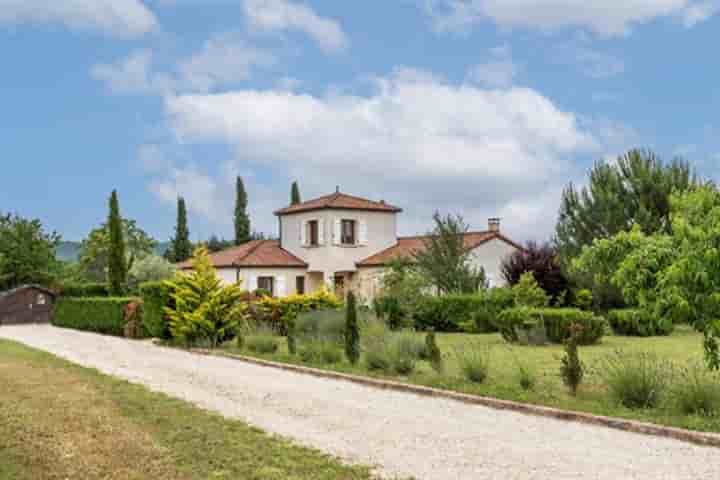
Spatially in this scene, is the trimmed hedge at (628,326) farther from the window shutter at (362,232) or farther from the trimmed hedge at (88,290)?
the trimmed hedge at (88,290)

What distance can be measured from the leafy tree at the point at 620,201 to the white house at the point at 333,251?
3337mm

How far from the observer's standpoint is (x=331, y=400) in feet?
38.4

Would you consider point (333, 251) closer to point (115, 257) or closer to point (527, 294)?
point (115, 257)

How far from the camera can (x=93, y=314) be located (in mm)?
32250

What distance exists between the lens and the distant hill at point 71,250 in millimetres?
50188

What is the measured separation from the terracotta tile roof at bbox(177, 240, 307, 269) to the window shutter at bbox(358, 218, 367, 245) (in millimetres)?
3273

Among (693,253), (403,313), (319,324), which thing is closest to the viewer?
(693,253)

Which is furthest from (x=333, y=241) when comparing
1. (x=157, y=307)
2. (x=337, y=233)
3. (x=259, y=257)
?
(x=157, y=307)

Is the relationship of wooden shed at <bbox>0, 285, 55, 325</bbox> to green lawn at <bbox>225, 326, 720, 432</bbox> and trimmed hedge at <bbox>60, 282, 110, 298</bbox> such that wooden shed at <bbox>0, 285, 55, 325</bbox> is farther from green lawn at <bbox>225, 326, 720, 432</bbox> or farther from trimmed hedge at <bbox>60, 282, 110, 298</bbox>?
green lawn at <bbox>225, 326, 720, 432</bbox>

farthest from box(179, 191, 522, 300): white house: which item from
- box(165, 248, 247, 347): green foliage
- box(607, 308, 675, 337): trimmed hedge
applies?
box(165, 248, 247, 347): green foliage

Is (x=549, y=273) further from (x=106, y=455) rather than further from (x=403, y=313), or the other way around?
(x=106, y=455)

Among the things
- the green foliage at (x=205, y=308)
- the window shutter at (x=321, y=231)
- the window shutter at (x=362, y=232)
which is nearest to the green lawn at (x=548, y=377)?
the green foliage at (x=205, y=308)

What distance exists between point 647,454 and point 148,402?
695 centimetres

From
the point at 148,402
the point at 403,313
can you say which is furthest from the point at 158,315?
the point at 148,402
